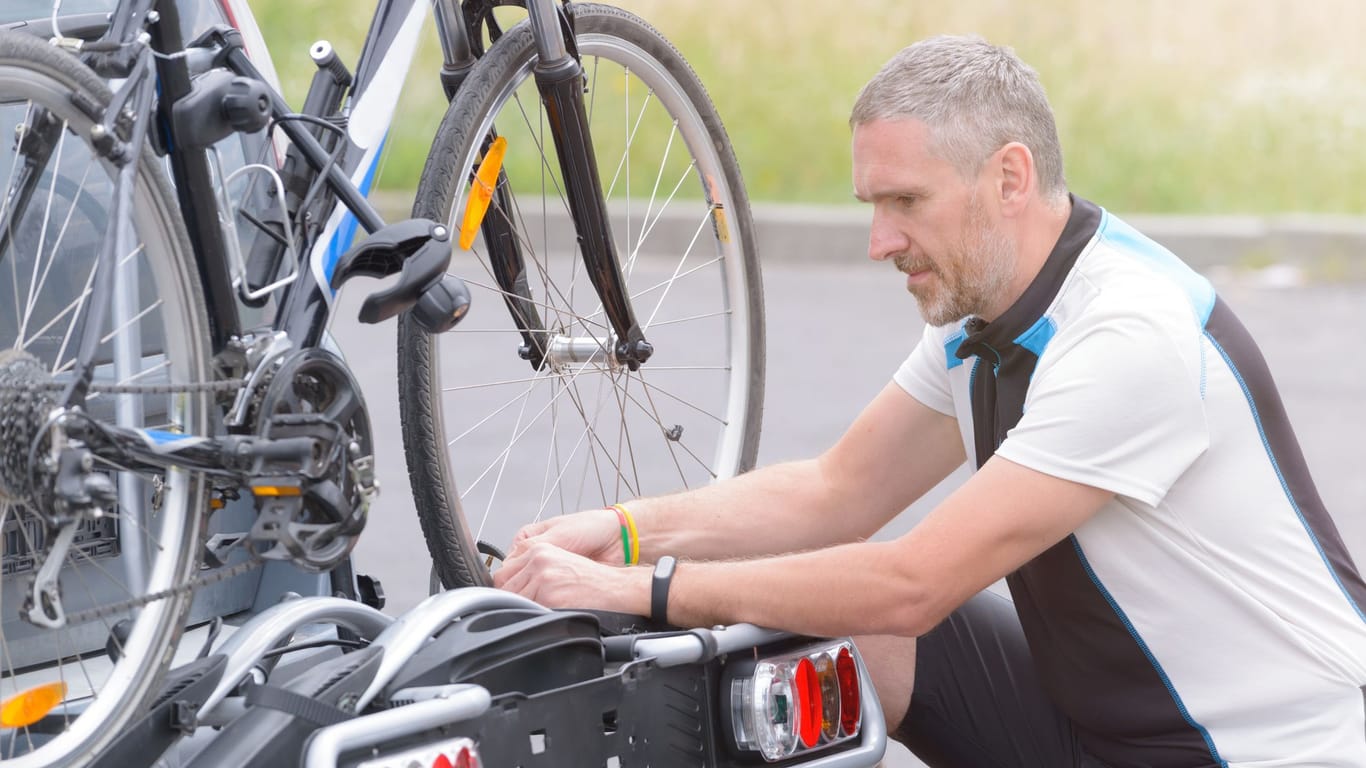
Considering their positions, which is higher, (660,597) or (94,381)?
(94,381)

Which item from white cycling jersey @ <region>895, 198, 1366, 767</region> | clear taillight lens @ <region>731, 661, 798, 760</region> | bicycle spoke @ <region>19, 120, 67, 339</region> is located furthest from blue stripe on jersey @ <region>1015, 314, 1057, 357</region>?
bicycle spoke @ <region>19, 120, 67, 339</region>

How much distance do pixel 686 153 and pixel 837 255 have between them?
6592mm

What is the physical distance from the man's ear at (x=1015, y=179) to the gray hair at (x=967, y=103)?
21mm

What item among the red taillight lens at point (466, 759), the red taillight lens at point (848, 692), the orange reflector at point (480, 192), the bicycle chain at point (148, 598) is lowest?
the red taillight lens at point (848, 692)

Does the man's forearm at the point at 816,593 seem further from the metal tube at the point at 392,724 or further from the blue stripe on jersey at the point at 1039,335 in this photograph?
the metal tube at the point at 392,724

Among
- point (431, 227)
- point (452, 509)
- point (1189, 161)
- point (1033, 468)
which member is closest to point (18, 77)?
point (431, 227)

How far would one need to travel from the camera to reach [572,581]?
2.75 meters

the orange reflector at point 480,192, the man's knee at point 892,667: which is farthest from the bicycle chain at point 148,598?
the man's knee at point 892,667

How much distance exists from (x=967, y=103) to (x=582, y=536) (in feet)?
3.18

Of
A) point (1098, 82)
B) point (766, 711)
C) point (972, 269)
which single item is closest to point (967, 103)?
point (972, 269)

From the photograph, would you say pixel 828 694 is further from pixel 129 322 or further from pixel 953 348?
pixel 129 322

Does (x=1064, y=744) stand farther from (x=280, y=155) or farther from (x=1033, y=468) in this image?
(x=280, y=155)

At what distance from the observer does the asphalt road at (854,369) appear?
5.63 metres

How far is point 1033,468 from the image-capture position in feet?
8.42
